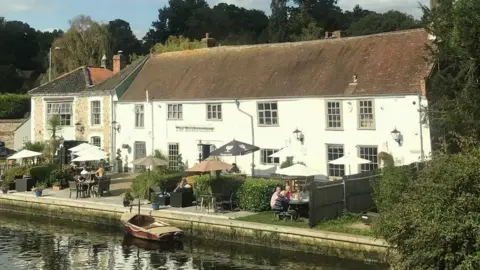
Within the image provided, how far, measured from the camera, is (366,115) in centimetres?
2694

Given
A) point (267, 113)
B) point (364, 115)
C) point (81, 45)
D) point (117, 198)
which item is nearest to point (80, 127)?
point (117, 198)

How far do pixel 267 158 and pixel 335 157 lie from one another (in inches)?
154

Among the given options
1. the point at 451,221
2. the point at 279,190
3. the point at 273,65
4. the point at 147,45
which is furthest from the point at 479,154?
the point at 147,45

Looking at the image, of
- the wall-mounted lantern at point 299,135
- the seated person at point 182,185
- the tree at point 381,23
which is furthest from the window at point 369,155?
the tree at point 381,23

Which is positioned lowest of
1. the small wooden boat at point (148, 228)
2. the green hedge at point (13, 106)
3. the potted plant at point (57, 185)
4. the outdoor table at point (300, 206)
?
the small wooden boat at point (148, 228)

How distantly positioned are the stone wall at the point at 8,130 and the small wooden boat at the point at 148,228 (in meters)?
33.0

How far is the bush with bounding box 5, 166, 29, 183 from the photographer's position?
30.4 meters

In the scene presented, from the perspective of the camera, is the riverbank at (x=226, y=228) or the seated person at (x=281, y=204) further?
the seated person at (x=281, y=204)

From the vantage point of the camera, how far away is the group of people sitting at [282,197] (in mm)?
19703

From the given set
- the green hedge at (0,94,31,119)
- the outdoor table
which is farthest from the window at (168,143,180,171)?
the green hedge at (0,94,31,119)

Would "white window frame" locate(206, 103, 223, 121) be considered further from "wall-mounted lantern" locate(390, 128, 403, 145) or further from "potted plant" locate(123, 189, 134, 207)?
"wall-mounted lantern" locate(390, 128, 403, 145)

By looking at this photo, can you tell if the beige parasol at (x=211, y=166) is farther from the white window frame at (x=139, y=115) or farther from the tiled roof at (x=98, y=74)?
the tiled roof at (x=98, y=74)

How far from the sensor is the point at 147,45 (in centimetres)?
8431

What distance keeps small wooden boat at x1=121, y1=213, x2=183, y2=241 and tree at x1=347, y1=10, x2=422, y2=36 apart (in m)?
49.7
